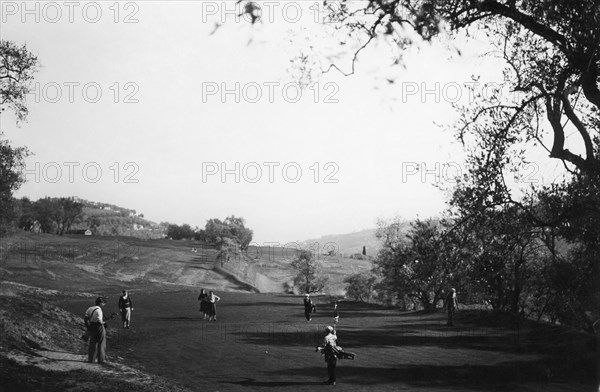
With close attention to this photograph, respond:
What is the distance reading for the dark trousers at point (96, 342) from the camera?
73.3 feet

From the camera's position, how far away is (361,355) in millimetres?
29125

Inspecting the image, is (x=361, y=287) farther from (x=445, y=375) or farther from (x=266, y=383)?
(x=266, y=383)

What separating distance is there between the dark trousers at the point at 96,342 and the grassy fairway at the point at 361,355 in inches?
86.1

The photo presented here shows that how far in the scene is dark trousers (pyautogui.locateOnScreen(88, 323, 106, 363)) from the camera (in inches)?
879

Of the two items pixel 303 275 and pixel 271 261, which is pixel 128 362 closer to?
pixel 303 275

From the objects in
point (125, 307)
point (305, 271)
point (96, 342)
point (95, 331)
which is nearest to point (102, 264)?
point (305, 271)

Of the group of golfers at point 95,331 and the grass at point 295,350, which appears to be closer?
the grass at point 295,350

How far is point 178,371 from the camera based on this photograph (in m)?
23.3

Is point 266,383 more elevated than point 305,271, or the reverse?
point 266,383

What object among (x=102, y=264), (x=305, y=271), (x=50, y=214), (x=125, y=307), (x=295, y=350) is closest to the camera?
(x=295, y=350)

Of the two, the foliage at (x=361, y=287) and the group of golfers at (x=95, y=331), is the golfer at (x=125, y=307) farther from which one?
the foliage at (x=361, y=287)

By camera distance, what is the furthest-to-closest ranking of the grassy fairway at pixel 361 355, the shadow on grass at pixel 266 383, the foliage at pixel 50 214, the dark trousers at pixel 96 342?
the foliage at pixel 50 214 < the dark trousers at pixel 96 342 < the grassy fairway at pixel 361 355 < the shadow on grass at pixel 266 383

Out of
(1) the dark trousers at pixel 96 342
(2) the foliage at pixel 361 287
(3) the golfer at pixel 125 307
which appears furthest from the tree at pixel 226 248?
(1) the dark trousers at pixel 96 342

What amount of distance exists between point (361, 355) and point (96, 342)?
14.0 m
